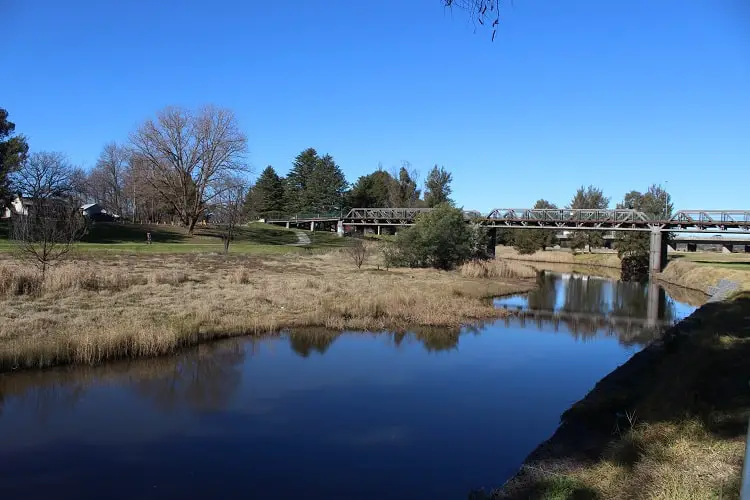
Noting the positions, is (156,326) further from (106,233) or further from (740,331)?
(106,233)

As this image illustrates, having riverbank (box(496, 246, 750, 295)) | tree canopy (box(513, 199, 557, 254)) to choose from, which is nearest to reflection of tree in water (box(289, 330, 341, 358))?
riverbank (box(496, 246, 750, 295))

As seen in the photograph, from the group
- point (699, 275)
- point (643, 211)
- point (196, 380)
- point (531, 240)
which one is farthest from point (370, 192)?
point (196, 380)

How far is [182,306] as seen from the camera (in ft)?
68.8

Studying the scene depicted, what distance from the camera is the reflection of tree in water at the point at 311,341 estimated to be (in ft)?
57.8

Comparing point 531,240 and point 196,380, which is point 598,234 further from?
point 196,380

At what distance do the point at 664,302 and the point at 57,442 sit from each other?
3582 centimetres

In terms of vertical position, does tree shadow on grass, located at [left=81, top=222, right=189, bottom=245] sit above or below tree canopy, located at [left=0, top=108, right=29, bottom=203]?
below

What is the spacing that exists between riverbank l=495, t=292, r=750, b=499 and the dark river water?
3.30ft

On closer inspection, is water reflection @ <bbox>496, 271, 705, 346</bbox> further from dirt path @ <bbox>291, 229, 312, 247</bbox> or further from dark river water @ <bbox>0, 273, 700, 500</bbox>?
dirt path @ <bbox>291, 229, 312, 247</bbox>

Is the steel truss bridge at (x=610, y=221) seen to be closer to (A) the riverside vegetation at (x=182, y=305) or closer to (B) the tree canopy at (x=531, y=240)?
(B) the tree canopy at (x=531, y=240)

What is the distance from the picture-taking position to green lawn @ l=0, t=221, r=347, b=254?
47869 mm

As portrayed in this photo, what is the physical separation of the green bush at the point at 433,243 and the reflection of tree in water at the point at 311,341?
25.0m

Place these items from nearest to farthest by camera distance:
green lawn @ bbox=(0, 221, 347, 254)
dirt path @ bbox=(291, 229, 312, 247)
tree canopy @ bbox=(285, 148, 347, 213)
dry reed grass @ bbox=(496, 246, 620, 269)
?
green lawn @ bbox=(0, 221, 347, 254) → dirt path @ bbox=(291, 229, 312, 247) → dry reed grass @ bbox=(496, 246, 620, 269) → tree canopy @ bbox=(285, 148, 347, 213)

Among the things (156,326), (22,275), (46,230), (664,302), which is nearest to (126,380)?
(156,326)
